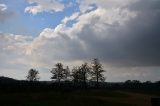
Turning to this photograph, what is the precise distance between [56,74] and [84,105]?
277 feet

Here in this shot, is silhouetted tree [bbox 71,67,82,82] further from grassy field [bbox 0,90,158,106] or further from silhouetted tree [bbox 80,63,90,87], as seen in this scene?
grassy field [bbox 0,90,158,106]

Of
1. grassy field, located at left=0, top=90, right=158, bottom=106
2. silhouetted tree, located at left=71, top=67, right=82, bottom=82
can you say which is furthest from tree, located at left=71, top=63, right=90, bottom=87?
grassy field, located at left=0, top=90, right=158, bottom=106

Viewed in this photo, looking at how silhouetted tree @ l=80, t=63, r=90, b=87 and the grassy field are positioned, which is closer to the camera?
the grassy field

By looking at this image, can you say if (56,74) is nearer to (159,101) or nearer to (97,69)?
(97,69)

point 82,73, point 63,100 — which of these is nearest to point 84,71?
point 82,73

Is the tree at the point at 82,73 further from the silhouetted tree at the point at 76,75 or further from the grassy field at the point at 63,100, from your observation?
the grassy field at the point at 63,100

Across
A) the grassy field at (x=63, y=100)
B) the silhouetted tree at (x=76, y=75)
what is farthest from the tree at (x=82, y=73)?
the grassy field at (x=63, y=100)

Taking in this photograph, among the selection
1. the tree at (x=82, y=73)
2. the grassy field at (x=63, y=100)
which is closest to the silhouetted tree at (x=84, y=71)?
the tree at (x=82, y=73)

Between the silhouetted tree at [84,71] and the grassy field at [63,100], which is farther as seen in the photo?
the silhouetted tree at [84,71]

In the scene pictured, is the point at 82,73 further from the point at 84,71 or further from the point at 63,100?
the point at 63,100

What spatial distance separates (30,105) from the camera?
32.2m

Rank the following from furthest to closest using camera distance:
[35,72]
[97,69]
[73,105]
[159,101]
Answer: [35,72], [97,69], [73,105], [159,101]

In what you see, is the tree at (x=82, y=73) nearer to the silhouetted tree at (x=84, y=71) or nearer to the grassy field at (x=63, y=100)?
the silhouetted tree at (x=84, y=71)

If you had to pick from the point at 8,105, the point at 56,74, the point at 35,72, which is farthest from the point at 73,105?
the point at 35,72
